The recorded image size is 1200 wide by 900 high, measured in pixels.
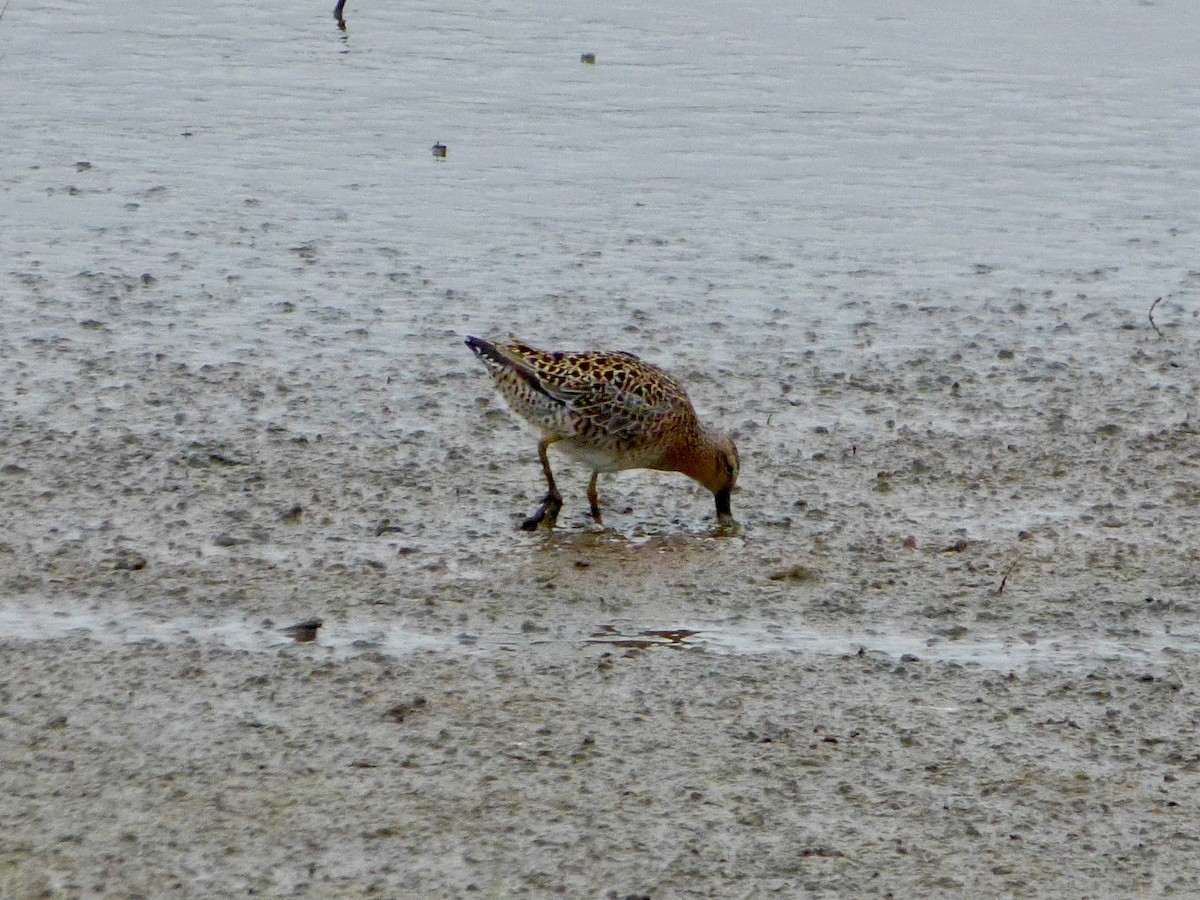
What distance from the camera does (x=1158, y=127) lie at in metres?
14.1

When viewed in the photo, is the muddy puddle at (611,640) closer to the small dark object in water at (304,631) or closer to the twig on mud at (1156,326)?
the small dark object in water at (304,631)

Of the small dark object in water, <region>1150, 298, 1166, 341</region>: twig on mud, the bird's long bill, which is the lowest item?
the small dark object in water

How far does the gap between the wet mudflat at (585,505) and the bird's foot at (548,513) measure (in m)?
0.16

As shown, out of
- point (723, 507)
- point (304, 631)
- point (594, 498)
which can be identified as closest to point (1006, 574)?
point (723, 507)

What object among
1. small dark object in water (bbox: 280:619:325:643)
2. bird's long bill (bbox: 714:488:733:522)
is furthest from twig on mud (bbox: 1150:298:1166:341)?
small dark object in water (bbox: 280:619:325:643)

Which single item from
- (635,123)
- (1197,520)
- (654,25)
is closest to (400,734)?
(1197,520)

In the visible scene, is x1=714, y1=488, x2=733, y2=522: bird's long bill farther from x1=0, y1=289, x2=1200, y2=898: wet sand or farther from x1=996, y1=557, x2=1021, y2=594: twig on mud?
x1=996, y1=557, x2=1021, y2=594: twig on mud

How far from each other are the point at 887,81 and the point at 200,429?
897 cm

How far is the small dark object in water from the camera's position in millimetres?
6090

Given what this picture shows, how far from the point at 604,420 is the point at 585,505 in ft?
1.53

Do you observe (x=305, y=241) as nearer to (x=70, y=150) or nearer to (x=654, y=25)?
(x=70, y=150)

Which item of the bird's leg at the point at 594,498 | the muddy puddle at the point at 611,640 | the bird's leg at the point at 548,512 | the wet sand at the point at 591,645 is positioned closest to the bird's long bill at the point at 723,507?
the wet sand at the point at 591,645

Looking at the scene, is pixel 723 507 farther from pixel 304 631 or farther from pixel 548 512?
pixel 304 631

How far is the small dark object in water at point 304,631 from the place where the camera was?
6.09 m
